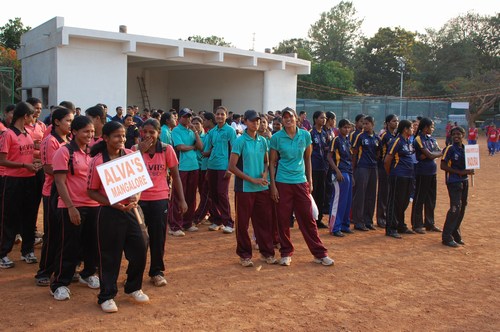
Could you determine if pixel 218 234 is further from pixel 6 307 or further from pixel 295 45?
pixel 295 45

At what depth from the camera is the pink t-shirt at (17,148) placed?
5.60 m

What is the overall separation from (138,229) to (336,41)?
7128 cm

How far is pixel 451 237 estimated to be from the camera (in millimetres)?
7559

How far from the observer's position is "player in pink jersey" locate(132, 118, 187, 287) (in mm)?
5113

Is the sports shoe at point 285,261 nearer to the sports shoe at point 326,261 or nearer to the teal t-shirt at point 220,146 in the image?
the sports shoe at point 326,261

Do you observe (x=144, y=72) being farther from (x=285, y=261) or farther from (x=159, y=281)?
(x=159, y=281)

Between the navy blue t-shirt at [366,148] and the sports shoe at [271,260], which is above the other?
the navy blue t-shirt at [366,148]

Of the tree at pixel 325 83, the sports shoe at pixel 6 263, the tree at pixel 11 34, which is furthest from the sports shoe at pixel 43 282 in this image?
the tree at pixel 325 83

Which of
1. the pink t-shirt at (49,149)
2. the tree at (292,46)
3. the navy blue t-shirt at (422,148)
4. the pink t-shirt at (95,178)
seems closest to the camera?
the pink t-shirt at (95,178)

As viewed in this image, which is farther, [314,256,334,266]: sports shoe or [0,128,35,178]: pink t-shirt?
[314,256,334,266]: sports shoe

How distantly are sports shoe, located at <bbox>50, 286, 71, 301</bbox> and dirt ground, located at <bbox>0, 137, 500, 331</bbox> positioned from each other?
6 cm

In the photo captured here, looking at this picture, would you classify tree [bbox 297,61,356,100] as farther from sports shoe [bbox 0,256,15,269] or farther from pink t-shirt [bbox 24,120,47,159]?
sports shoe [bbox 0,256,15,269]

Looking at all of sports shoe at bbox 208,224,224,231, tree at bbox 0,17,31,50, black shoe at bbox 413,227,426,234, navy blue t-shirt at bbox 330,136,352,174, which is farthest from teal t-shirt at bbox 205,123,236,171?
tree at bbox 0,17,31,50

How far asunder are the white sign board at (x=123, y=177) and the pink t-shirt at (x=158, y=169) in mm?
623
